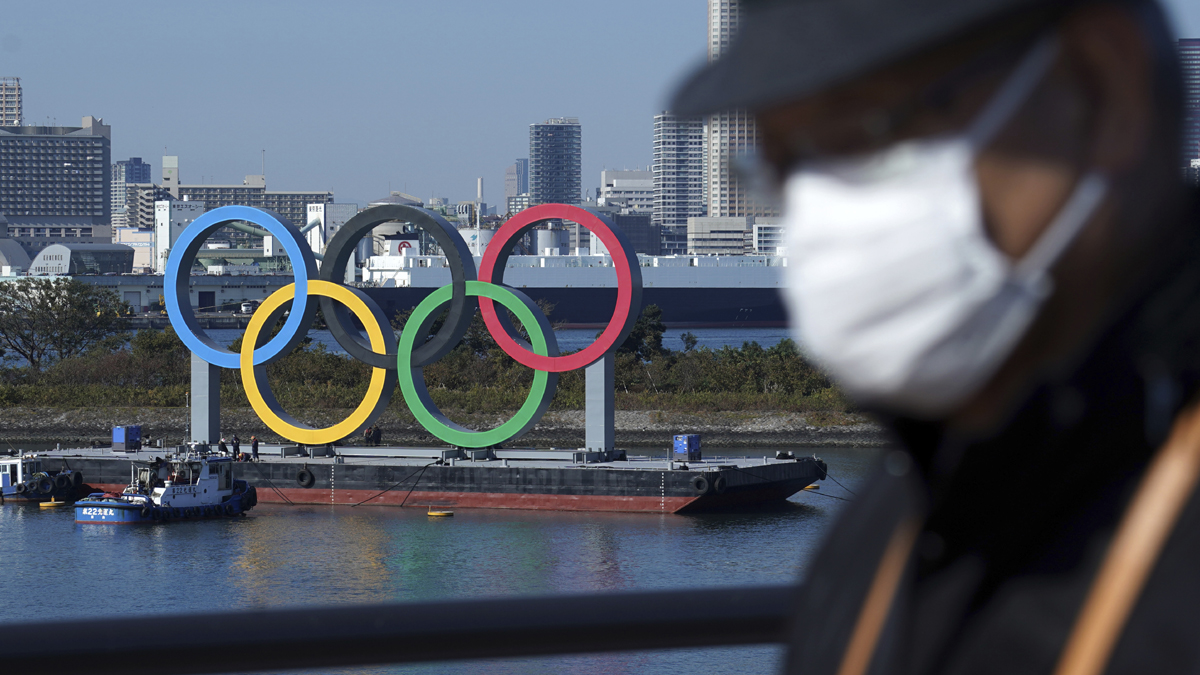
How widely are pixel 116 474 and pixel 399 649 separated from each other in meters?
30.7

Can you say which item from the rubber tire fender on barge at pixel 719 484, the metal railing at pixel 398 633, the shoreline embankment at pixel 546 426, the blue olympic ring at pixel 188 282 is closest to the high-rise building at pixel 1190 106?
the metal railing at pixel 398 633

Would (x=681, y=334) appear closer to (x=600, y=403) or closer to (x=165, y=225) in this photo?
(x=165, y=225)

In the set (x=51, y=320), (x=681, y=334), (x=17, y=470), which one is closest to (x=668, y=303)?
(x=681, y=334)

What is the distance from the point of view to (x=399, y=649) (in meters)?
1.89

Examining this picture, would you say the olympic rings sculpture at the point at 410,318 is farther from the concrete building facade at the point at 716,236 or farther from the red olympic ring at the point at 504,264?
the concrete building facade at the point at 716,236

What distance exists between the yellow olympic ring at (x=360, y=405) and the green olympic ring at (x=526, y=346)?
0.57m

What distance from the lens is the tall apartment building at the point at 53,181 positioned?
614ft

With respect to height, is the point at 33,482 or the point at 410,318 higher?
the point at 410,318

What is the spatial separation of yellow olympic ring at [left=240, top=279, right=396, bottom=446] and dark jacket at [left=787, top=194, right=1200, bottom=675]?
26679 millimetres

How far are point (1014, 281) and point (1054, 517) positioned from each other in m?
0.15

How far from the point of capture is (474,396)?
1858 inches

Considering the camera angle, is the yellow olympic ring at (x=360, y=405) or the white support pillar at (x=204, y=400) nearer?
the yellow olympic ring at (x=360, y=405)

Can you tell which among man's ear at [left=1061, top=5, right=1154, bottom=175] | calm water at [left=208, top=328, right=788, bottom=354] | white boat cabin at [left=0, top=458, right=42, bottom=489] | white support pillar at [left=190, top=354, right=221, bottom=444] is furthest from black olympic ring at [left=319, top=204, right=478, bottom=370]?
calm water at [left=208, top=328, right=788, bottom=354]

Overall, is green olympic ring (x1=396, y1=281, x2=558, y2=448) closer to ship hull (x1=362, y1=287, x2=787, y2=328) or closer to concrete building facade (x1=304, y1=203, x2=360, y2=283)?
ship hull (x1=362, y1=287, x2=787, y2=328)
